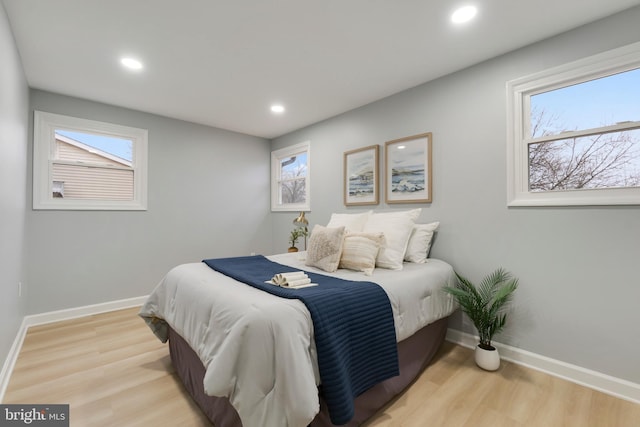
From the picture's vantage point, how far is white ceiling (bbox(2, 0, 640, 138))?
1881mm

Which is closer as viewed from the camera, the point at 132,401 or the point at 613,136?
the point at 132,401

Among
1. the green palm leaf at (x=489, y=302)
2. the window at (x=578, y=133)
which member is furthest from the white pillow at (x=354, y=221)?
the window at (x=578, y=133)

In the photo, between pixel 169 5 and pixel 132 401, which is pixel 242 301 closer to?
pixel 132 401

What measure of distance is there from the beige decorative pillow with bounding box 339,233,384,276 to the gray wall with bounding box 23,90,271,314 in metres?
2.62

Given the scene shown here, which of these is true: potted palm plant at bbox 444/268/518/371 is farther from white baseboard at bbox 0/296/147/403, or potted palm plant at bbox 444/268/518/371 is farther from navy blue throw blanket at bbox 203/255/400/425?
white baseboard at bbox 0/296/147/403

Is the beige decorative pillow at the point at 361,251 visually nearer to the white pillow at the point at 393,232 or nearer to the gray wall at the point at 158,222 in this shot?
the white pillow at the point at 393,232

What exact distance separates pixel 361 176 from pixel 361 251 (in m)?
1.40

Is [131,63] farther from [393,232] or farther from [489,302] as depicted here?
[489,302]

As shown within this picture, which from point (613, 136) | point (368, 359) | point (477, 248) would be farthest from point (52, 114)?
point (613, 136)

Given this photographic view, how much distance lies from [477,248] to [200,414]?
2403mm

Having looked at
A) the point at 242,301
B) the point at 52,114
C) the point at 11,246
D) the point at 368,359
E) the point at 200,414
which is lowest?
the point at 200,414

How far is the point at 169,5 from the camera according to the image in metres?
1.85

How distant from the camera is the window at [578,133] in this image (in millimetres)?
1892

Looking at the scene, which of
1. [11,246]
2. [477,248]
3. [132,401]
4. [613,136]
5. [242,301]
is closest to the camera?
[242,301]
